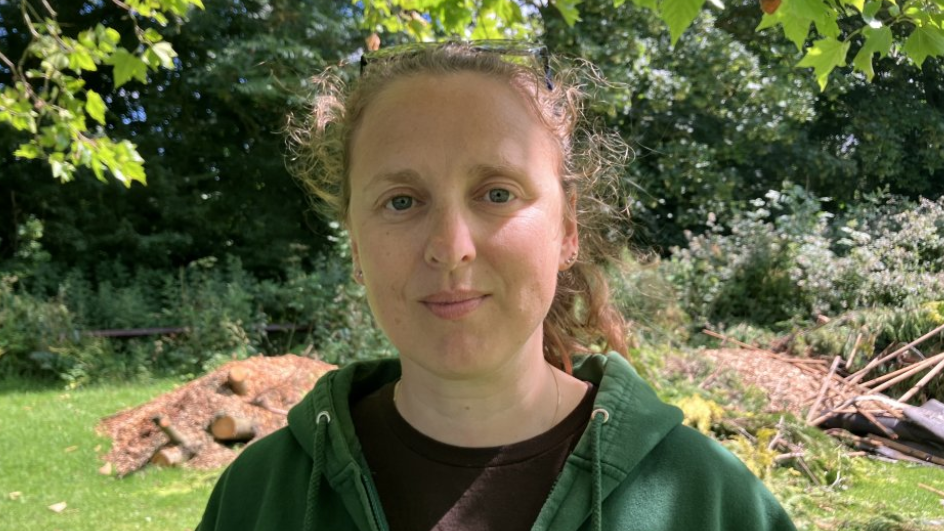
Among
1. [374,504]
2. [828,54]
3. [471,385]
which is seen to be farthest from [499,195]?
[828,54]

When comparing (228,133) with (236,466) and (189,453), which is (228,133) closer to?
(189,453)

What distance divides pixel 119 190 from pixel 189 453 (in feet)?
24.1

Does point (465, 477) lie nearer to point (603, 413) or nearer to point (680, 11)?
point (603, 413)

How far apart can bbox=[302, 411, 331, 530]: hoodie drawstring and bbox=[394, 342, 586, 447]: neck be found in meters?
0.16

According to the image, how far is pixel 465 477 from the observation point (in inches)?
50.4

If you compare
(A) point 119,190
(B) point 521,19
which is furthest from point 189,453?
(A) point 119,190

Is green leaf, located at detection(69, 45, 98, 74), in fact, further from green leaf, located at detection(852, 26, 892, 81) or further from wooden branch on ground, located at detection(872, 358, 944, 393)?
wooden branch on ground, located at detection(872, 358, 944, 393)

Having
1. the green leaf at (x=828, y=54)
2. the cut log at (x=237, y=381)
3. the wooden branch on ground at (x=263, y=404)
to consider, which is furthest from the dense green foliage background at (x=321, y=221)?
the green leaf at (x=828, y=54)

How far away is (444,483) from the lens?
4.21 feet

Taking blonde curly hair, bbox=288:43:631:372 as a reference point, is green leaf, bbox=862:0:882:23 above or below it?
above

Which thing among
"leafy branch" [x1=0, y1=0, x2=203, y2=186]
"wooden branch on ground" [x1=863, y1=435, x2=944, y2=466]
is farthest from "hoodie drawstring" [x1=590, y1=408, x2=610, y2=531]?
"wooden branch on ground" [x1=863, y1=435, x2=944, y2=466]

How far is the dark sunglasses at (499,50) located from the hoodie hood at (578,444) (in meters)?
0.60

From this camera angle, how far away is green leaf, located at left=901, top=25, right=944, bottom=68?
6.67 feet

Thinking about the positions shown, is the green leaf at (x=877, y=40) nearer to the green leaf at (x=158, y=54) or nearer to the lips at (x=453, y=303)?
the lips at (x=453, y=303)
